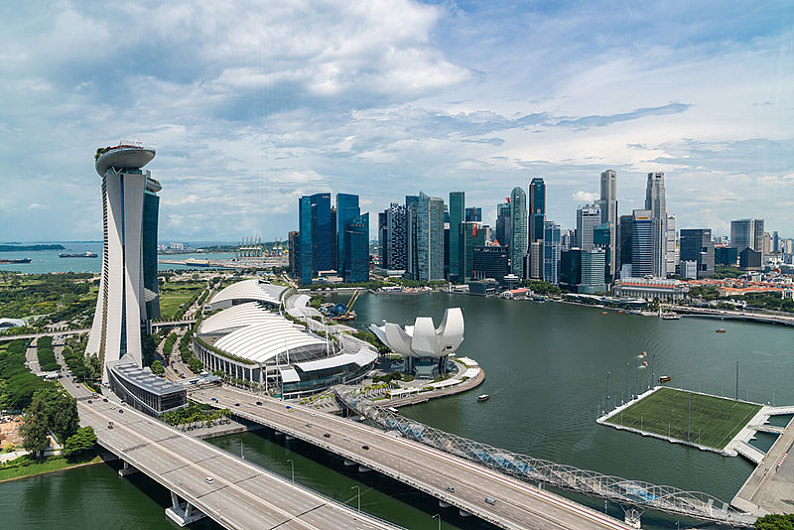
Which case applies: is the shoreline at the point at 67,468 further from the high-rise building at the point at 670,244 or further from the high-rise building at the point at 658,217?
the high-rise building at the point at 670,244

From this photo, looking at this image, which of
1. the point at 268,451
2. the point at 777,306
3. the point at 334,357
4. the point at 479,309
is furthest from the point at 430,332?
the point at 777,306

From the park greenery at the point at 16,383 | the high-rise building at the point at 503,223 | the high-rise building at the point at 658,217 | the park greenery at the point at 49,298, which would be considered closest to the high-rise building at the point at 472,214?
the high-rise building at the point at 503,223

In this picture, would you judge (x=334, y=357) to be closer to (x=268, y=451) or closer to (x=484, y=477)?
(x=268, y=451)

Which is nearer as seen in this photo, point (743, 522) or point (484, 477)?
point (743, 522)

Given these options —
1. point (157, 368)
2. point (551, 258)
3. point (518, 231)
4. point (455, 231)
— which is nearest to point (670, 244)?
point (551, 258)

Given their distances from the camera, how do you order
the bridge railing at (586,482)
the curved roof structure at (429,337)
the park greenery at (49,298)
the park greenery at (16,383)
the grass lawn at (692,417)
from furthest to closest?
the park greenery at (49,298)
the curved roof structure at (429,337)
the park greenery at (16,383)
the grass lawn at (692,417)
the bridge railing at (586,482)

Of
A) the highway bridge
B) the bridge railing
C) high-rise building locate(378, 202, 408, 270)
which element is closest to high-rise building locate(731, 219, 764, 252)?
high-rise building locate(378, 202, 408, 270)
